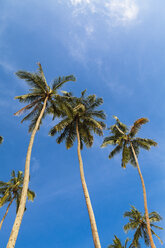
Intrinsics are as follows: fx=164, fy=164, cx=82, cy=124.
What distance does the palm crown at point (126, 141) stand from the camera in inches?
783

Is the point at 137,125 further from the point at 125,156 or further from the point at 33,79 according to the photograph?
the point at 33,79

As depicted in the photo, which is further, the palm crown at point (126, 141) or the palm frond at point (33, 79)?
the palm crown at point (126, 141)

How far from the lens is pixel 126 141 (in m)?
21.0

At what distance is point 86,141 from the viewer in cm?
1867

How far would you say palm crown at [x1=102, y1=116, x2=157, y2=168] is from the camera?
19891 mm

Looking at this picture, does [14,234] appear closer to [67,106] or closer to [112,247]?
[67,106]

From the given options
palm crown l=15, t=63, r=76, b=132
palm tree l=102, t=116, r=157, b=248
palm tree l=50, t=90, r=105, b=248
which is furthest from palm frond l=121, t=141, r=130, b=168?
palm crown l=15, t=63, r=76, b=132

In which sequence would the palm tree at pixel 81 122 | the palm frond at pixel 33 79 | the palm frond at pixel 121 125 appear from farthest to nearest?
the palm frond at pixel 121 125 < the palm tree at pixel 81 122 < the palm frond at pixel 33 79

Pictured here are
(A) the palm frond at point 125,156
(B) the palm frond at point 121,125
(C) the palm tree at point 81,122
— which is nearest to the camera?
(C) the palm tree at point 81,122

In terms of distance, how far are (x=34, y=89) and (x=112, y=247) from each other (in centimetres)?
2547

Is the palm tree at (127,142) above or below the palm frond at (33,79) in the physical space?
below

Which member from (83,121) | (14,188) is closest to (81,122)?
(83,121)

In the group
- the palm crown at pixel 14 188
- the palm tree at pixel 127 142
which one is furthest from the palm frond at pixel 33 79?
the palm crown at pixel 14 188

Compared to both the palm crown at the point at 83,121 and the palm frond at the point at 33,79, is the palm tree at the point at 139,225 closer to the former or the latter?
the palm crown at the point at 83,121
